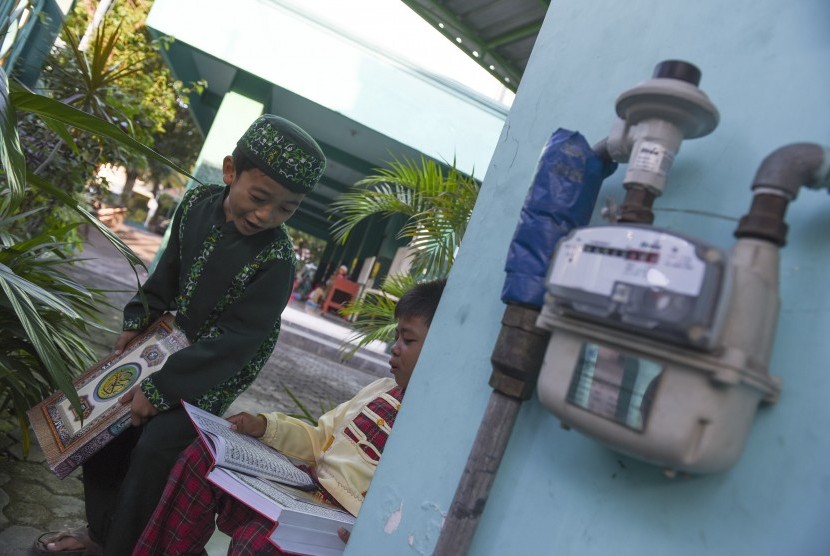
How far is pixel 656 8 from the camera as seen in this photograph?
0.96m

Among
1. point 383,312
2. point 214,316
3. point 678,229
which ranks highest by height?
point 678,229

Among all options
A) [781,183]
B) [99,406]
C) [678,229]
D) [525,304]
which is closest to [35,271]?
[99,406]

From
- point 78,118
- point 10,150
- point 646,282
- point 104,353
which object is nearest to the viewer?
point 646,282

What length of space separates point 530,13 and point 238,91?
415cm

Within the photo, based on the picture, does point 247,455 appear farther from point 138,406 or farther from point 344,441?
point 138,406

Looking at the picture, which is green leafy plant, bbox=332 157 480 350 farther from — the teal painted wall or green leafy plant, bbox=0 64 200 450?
the teal painted wall

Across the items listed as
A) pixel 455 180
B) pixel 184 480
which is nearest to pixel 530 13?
pixel 455 180

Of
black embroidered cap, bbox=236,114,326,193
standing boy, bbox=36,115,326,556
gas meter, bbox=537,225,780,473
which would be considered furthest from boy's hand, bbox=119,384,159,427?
gas meter, bbox=537,225,780,473

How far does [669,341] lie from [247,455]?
37.7 inches

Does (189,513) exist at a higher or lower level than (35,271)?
lower

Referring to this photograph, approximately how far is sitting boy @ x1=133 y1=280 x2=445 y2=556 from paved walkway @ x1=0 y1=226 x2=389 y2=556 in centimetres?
58

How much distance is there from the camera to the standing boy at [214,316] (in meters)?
1.61

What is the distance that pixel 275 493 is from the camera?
3.90ft

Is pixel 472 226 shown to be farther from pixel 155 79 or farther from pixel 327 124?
pixel 327 124
